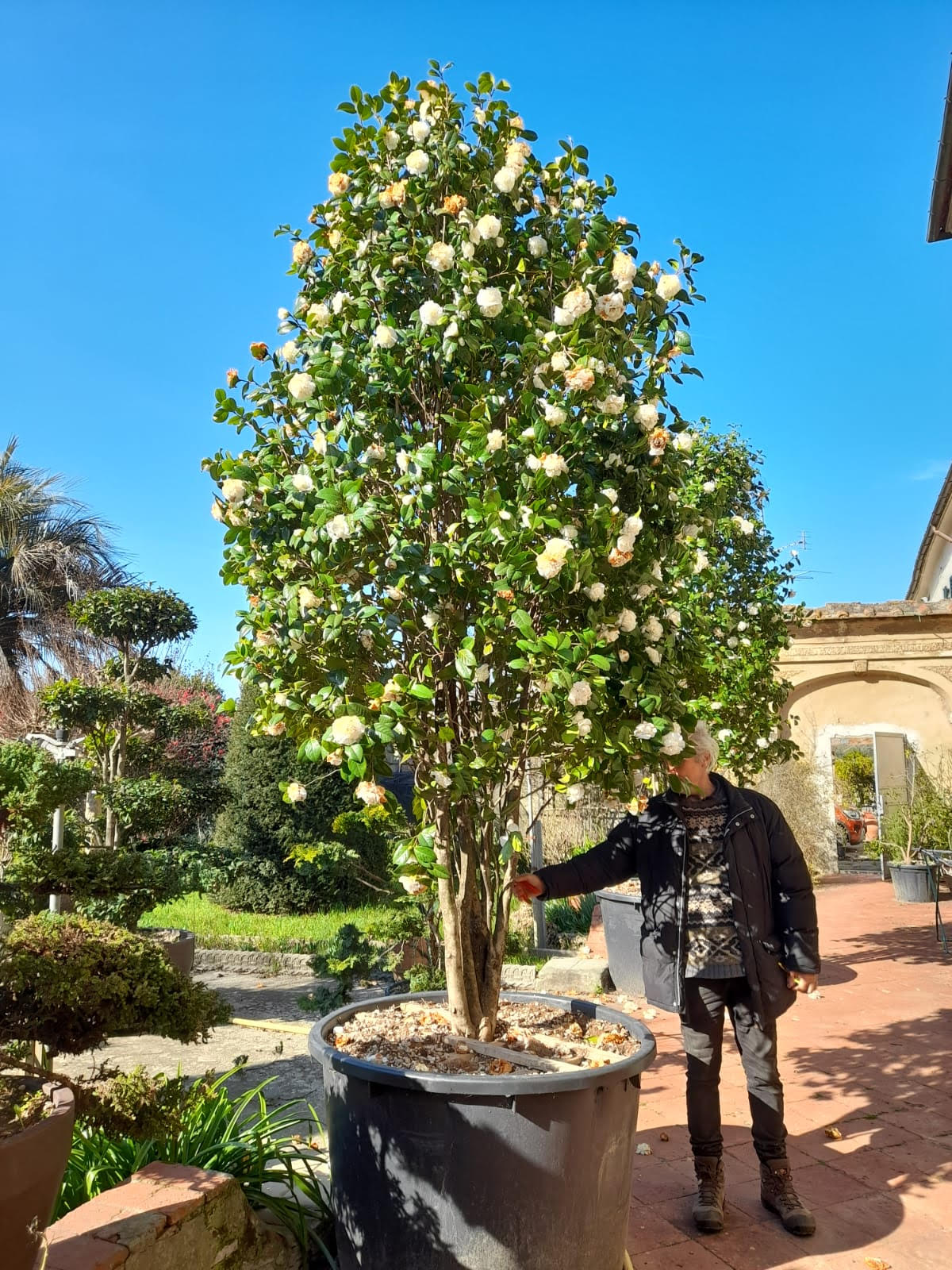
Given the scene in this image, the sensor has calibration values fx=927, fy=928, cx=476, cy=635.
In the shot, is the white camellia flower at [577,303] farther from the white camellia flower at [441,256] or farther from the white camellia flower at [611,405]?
the white camellia flower at [441,256]

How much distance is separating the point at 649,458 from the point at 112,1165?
9.18 feet

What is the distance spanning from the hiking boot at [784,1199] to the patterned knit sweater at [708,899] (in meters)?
0.72

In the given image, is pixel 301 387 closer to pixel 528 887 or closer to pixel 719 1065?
pixel 528 887

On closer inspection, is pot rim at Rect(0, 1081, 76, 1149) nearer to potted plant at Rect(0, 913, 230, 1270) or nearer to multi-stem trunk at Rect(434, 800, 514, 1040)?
potted plant at Rect(0, 913, 230, 1270)

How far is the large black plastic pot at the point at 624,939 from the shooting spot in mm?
6539

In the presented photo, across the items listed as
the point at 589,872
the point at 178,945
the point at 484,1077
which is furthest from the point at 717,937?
the point at 178,945

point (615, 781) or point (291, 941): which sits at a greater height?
point (615, 781)

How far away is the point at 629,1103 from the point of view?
2.63 m

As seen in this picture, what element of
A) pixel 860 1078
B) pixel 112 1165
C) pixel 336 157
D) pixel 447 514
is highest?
pixel 336 157

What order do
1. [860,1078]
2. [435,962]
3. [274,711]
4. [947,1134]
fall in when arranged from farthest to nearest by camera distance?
1. [435,962]
2. [860,1078]
3. [947,1134]
4. [274,711]

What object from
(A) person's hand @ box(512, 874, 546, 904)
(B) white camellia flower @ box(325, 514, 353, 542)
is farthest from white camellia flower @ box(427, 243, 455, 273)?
(A) person's hand @ box(512, 874, 546, 904)

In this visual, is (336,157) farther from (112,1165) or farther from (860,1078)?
(860,1078)

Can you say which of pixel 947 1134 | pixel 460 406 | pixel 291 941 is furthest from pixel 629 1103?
pixel 291 941

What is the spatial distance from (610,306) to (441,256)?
508mm
